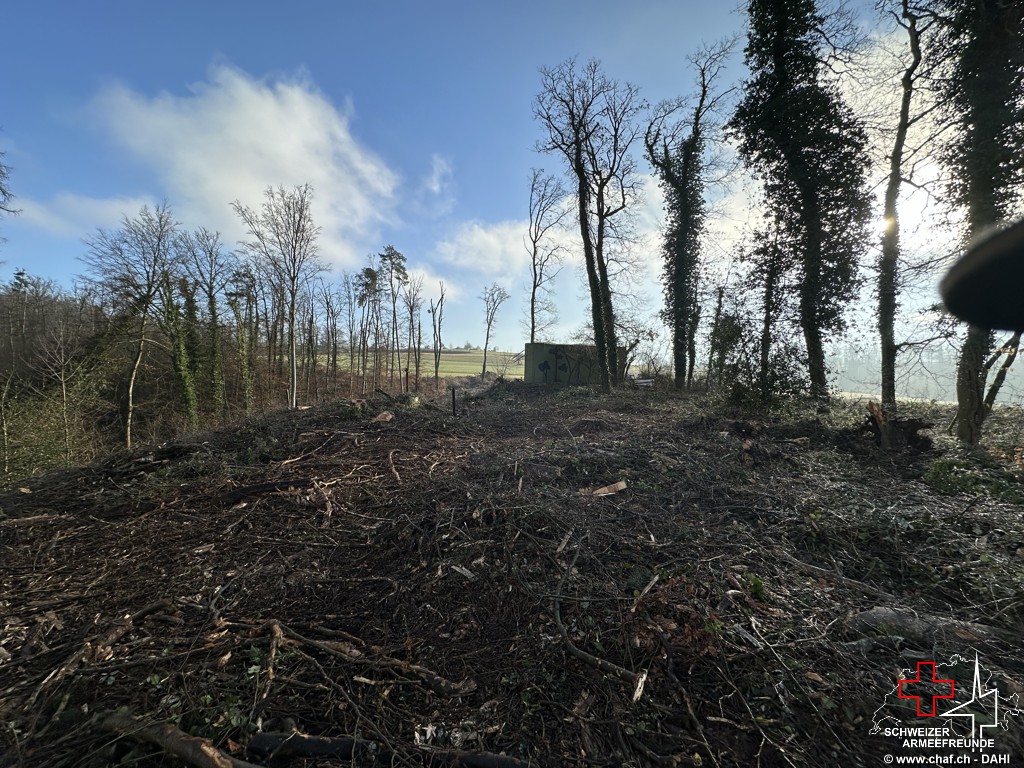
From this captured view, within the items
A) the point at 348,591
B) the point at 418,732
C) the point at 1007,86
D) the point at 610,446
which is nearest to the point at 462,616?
the point at 418,732

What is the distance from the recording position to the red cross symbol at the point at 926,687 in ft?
5.83

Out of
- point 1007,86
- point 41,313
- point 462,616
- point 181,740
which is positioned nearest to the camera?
point 181,740

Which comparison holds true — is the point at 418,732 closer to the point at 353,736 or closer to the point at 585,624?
the point at 353,736

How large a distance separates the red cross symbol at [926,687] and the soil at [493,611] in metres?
0.05

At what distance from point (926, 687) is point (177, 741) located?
11.5 ft

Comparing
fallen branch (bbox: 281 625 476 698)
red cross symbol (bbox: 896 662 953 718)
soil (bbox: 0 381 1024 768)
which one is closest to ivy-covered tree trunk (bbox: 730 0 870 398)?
soil (bbox: 0 381 1024 768)

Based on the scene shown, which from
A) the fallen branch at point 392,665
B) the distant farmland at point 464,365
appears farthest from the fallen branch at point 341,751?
the distant farmland at point 464,365

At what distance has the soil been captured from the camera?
1.73 m

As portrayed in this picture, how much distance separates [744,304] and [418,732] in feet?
39.7

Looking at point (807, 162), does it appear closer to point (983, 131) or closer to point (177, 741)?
point (983, 131)

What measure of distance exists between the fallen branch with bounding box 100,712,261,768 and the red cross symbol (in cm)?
302

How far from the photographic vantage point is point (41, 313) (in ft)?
46.0

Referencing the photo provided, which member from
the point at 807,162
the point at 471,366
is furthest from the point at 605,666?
the point at 471,366

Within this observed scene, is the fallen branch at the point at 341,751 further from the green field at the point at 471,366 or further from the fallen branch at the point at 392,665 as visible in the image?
the green field at the point at 471,366
